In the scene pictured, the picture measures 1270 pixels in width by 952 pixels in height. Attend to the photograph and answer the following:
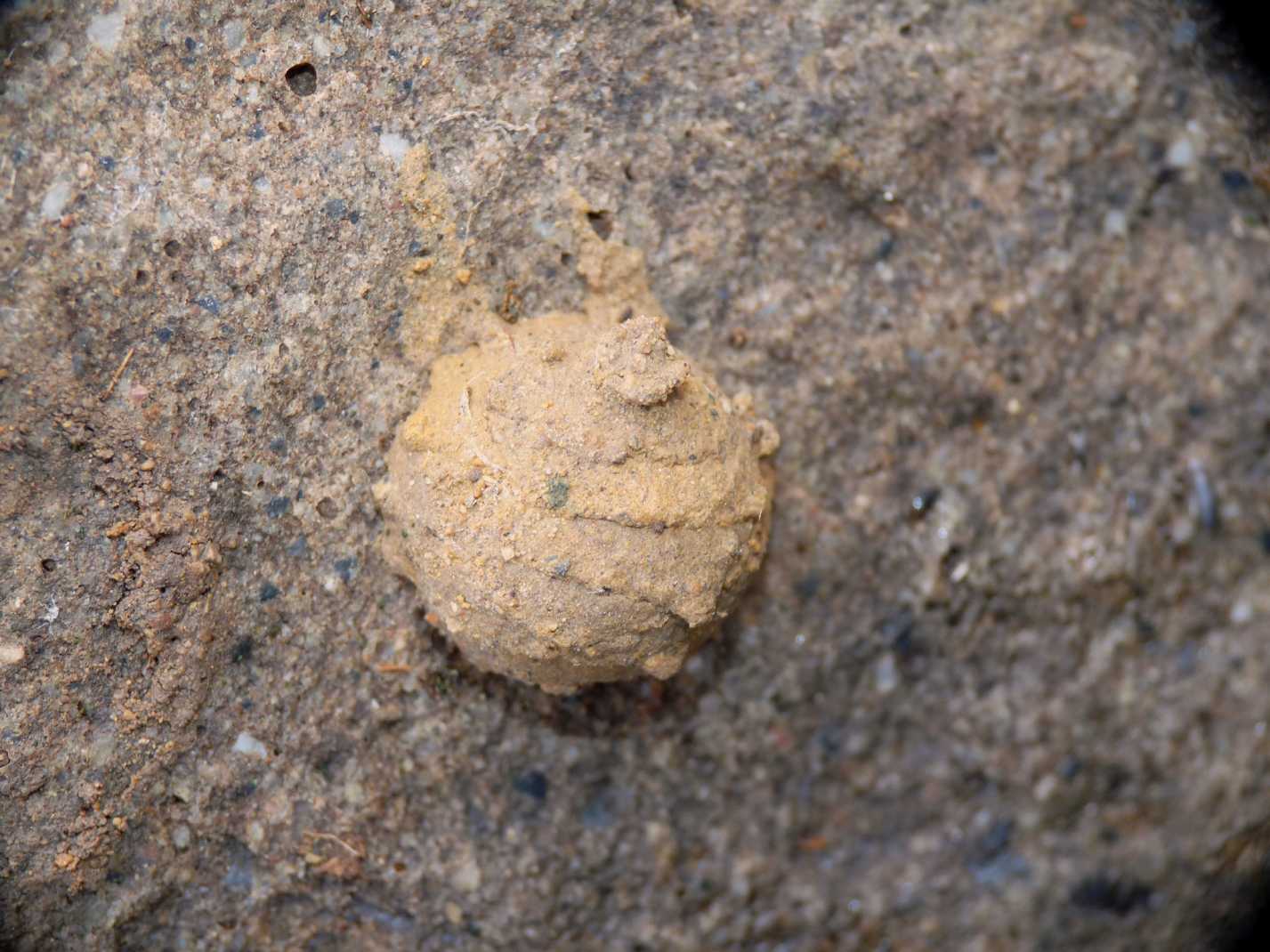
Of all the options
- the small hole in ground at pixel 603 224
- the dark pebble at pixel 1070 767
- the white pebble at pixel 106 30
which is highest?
the white pebble at pixel 106 30

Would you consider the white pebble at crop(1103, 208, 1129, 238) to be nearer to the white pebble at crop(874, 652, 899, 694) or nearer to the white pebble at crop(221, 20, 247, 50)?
the white pebble at crop(874, 652, 899, 694)

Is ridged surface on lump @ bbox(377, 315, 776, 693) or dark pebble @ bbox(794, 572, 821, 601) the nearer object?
ridged surface on lump @ bbox(377, 315, 776, 693)

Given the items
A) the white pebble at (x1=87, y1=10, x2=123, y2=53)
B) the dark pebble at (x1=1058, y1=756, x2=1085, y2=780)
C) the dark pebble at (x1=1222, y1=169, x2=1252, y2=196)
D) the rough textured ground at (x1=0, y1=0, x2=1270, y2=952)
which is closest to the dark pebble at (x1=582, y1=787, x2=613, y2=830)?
the rough textured ground at (x1=0, y1=0, x2=1270, y2=952)

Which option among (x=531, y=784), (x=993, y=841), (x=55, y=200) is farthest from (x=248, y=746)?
(x=993, y=841)

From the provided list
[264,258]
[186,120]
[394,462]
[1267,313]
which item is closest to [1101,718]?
[1267,313]

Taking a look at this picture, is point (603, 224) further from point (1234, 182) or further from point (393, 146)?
point (1234, 182)

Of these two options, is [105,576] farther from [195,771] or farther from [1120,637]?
[1120,637]

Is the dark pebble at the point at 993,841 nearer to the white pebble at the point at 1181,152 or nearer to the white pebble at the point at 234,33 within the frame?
the white pebble at the point at 1181,152

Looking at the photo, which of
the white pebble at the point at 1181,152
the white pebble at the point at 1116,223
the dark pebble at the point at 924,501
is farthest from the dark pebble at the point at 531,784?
the white pebble at the point at 1181,152

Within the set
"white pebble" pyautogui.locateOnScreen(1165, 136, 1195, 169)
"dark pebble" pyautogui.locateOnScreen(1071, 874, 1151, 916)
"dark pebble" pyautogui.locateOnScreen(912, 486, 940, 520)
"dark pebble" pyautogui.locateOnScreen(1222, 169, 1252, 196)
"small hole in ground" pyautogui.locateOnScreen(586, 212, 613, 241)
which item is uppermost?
"small hole in ground" pyautogui.locateOnScreen(586, 212, 613, 241)
